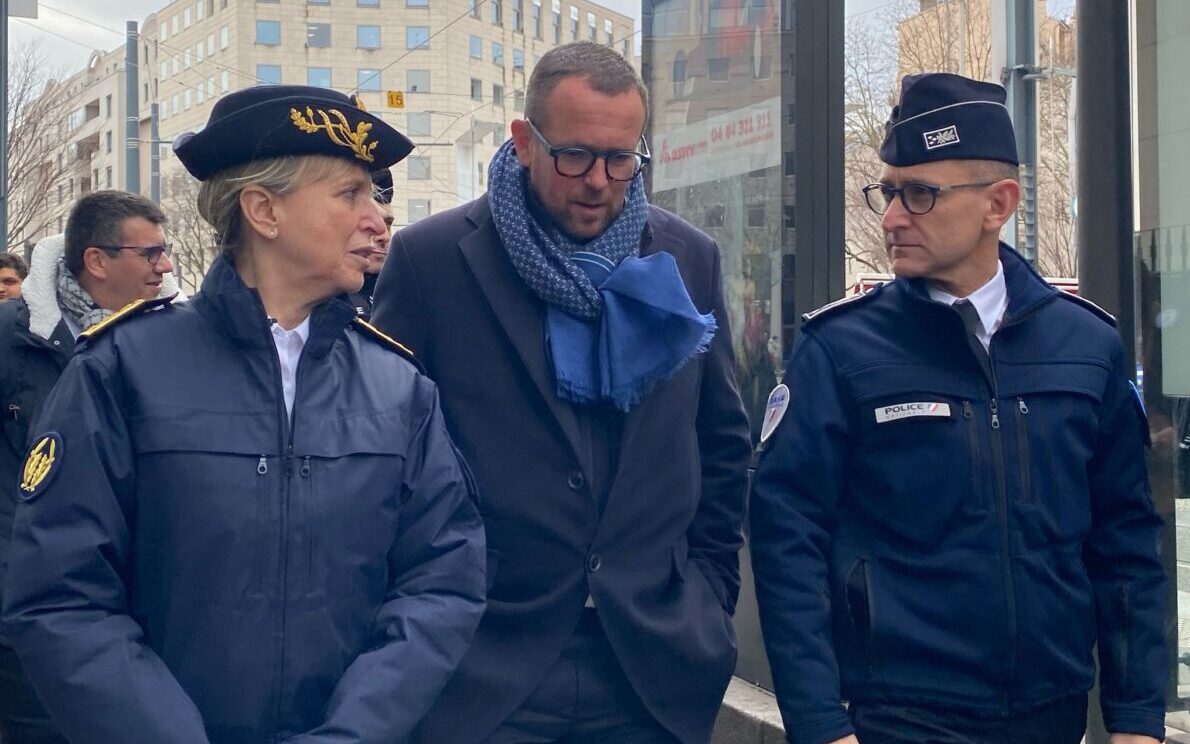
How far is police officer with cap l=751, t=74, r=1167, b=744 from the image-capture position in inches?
111

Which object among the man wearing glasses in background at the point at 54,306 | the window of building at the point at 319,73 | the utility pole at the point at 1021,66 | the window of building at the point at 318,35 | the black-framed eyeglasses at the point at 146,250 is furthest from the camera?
the window of building at the point at 318,35

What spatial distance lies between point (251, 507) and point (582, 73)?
1.10 m

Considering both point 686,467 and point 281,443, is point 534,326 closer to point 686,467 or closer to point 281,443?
point 686,467

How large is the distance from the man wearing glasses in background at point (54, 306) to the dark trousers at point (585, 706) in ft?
5.35

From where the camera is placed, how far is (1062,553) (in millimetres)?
2875

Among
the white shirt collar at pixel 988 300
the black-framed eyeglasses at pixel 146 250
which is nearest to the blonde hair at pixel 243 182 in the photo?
the white shirt collar at pixel 988 300

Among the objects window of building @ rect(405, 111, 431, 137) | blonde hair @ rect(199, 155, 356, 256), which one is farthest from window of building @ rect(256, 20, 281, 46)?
blonde hair @ rect(199, 155, 356, 256)

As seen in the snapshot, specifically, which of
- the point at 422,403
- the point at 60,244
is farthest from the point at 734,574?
the point at 60,244

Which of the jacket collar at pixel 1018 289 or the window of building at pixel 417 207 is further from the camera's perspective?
the window of building at pixel 417 207

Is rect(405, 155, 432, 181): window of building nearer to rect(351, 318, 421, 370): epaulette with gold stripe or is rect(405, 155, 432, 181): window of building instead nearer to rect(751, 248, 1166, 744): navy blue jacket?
rect(751, 248, 1166, 744): navy blue jacket

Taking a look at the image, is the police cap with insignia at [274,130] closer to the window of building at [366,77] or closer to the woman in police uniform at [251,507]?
the woman in police uniform at [251,507]

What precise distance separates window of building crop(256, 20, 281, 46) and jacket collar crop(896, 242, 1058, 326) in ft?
263

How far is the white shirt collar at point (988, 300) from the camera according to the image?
9.83 feet

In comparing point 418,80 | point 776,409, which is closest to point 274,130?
point 776,409
